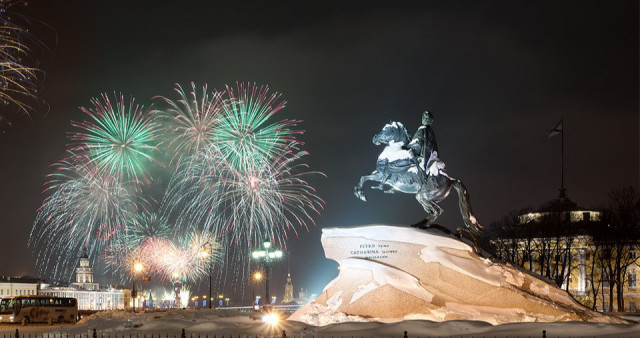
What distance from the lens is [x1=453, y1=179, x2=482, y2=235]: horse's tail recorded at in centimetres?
3491

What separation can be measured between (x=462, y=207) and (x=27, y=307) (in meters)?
27.2

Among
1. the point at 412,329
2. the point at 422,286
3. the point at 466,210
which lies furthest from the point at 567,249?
the point at 412,329

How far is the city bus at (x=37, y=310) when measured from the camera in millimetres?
47219

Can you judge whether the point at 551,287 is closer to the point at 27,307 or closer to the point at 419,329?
the point at 419,329

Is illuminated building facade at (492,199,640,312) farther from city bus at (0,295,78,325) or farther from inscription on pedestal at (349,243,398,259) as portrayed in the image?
city bus at (0,295,78,325)

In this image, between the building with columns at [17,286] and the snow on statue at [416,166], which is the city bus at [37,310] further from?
the building with columns at [17,286]

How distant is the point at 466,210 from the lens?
35062 millimetres

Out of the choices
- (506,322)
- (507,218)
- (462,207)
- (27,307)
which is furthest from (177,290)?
(506,322)

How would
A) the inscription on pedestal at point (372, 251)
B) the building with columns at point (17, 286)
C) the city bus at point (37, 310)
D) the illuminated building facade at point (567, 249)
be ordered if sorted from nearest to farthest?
the inscription on pedestal at point (372, 251) → the city bus at point (37, 310) → the illuminated building facade at point (567, 249) → the building with columns at point (17, 286)

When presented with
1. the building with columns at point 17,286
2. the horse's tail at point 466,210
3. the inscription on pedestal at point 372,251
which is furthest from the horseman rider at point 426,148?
the building with columns at point 17,286

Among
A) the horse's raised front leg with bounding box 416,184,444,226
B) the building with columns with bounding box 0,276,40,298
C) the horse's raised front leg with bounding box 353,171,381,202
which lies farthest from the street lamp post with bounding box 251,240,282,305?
the building with columns with bounding box 0,276,40,298

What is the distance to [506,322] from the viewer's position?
96.8 feet

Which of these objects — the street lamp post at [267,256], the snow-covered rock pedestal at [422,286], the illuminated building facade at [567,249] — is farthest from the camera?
the illuminated building facade at [567,249]

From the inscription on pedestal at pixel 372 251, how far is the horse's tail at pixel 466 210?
14.8ft
